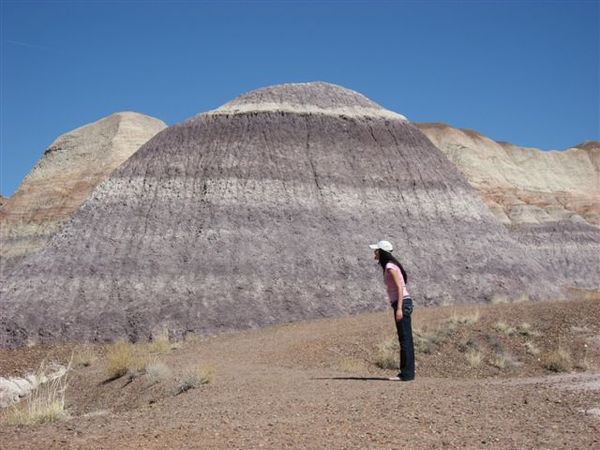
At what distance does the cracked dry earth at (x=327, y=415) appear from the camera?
6559 millimetres

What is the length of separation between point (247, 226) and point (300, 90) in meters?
8.76

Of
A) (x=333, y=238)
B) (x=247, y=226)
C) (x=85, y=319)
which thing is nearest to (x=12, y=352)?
(x=85, y=319)

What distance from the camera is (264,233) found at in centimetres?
2514

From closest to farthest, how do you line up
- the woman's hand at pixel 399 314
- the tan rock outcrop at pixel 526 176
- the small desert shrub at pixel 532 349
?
1. the woman's hand at pixel 399 314
2. the small desert shrub at pixel 532 349
3. the tan rock outcrop at pixel 526 176

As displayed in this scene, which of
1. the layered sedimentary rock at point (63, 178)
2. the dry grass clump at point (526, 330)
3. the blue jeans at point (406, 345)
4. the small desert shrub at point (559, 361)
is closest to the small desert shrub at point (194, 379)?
the blue jeans at point (406, 345)

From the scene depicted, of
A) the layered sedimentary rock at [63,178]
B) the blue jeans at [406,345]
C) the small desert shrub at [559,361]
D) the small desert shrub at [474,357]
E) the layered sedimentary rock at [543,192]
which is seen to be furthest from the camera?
the layered sedimentary rock at [543,192]

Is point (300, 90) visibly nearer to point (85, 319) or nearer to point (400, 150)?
point (400, 150)

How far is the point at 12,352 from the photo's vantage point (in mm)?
21406

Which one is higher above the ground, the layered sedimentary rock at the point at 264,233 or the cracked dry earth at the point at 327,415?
the layered sedimentary rock at the point at 264,233

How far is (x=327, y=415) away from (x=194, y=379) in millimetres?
3663

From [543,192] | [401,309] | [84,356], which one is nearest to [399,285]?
[401,309]

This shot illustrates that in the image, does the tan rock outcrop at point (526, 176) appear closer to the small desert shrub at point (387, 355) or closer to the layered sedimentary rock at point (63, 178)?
the layered sedimentary rock at point (63, 178)

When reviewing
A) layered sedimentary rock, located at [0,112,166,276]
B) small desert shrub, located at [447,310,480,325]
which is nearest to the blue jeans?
small desert shrub, located at [447,310,480,325]

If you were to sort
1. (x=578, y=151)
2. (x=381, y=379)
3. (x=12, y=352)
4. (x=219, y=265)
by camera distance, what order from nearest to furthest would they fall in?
(x=381, y=379) → (x=12, y=352) → (x=219, y=265) → (x=578, y=151)
